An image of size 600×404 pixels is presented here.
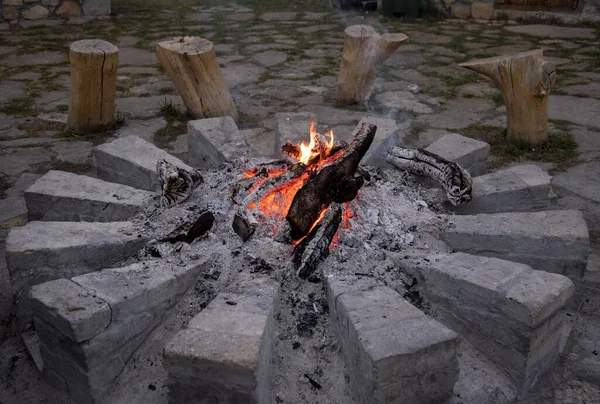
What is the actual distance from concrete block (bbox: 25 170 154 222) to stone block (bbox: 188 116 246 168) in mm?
621

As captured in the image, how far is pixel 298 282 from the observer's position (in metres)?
2.67

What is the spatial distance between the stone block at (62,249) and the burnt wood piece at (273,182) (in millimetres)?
566

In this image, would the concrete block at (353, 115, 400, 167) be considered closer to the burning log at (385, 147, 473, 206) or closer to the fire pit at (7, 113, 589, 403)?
the burning log at (385, 147, 473, 206)

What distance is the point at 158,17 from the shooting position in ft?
31.0

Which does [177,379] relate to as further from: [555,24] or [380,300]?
[555,24]

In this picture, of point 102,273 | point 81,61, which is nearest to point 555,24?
point 81,61

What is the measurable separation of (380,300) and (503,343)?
1.68 ft

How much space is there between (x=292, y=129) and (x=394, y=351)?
219 cm

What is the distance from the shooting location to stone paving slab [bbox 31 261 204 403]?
2.22m

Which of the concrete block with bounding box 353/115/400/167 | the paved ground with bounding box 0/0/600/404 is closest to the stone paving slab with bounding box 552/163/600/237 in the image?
the paved ground with bounding box 0/0/600/404

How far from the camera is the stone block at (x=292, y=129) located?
3888 mm

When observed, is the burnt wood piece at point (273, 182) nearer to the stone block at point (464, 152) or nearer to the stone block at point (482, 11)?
the stone block at point (464, 152)

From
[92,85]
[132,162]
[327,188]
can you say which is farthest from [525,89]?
[92,85]

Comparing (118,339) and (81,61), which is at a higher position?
(81,61)
